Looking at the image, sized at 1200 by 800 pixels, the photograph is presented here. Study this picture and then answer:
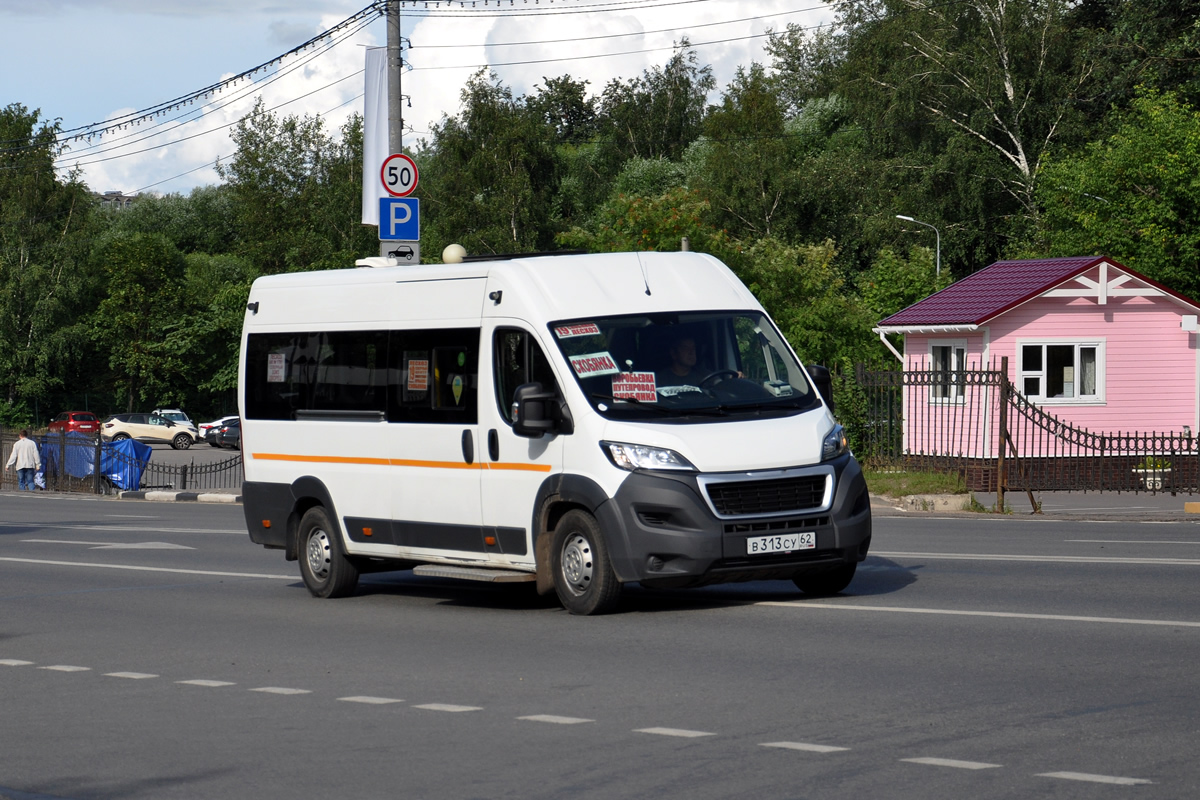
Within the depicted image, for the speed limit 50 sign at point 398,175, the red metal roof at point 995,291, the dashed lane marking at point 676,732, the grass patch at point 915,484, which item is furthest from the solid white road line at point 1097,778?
the red metal roof at point 995,291

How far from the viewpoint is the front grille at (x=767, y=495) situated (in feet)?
35.8

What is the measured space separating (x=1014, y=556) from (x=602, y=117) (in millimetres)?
83577

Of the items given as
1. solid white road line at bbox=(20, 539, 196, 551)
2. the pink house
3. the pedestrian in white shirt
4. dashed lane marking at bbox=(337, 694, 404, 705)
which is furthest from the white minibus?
the pedestrian in white shirt

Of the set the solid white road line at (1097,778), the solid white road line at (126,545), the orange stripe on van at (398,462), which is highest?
the orange stripe on van at (398,462)

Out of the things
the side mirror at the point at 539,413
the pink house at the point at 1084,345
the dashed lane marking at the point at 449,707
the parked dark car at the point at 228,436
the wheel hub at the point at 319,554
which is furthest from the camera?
the parked dark car at the point at 228,436

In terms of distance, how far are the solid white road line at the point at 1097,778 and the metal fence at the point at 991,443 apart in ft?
55.8

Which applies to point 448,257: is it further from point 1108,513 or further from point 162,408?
point 162,408

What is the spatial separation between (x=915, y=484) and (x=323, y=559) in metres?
12.6

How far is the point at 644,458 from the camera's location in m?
10.9

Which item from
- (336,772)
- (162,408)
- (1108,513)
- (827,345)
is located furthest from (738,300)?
(162,408)

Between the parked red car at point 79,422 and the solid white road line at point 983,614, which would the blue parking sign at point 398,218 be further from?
the parked red car at point 79,422

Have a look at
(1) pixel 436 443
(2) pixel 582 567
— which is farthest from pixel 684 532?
(1) pixel 436 443

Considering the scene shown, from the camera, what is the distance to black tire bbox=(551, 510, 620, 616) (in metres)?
11.1

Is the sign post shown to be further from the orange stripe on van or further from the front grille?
the front grille
